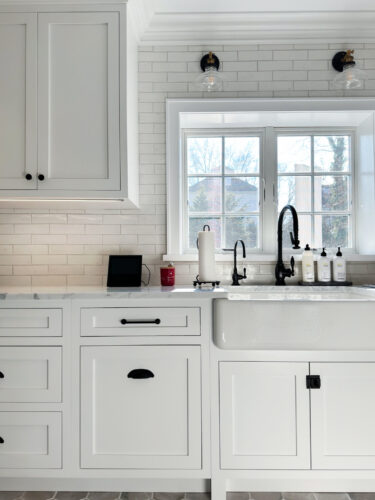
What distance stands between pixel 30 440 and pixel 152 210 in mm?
1422

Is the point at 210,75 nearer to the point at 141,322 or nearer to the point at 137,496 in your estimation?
the point at 141,322

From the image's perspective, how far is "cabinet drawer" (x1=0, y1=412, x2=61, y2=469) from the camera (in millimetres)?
1687

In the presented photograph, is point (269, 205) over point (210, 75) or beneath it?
beneath

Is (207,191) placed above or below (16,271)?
above

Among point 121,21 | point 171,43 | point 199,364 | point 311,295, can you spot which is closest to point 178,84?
point 171,43

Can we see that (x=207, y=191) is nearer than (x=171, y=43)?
No

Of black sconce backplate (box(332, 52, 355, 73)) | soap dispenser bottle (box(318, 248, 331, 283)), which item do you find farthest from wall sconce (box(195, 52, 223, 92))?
soap dispenser bottle (box(318, 248, 331, 283))

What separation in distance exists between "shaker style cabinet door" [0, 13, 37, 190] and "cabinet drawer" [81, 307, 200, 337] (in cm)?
79

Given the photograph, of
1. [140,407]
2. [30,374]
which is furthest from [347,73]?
[30,374]

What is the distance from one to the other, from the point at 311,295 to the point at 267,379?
2.37 ft

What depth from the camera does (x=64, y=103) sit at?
1897 millimetres

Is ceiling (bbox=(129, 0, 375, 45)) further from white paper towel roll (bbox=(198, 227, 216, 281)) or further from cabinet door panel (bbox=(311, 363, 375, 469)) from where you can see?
cabinet door panel (bbox=(311, 363, 375, 469))

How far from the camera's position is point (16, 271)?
91.0 inches

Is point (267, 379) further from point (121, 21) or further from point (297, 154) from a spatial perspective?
point (121, 21)
